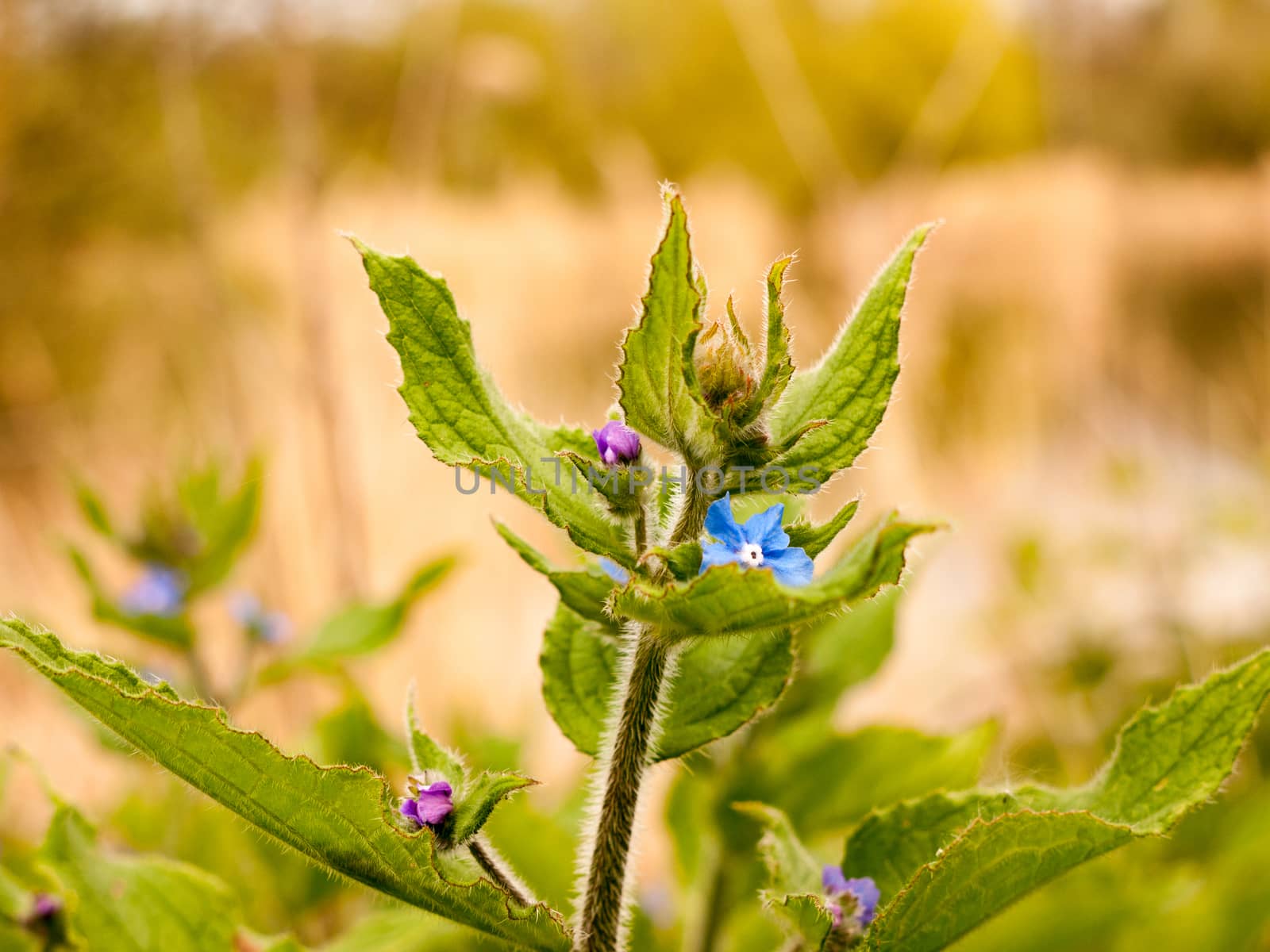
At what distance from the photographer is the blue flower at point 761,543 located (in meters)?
0.47

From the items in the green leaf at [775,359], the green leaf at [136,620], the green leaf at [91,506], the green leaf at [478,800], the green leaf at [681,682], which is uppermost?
the green leaf at [91,506]

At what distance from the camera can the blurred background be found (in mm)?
1938

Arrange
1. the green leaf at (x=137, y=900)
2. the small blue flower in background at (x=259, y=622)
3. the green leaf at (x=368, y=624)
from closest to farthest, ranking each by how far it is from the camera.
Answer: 1. the green leaf at (x=137, y=900)
2. the green leaf at (x=368, y=624)
3. the small blue flower in background at (x=259, y=622)

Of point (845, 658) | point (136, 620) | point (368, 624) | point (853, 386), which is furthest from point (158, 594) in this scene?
point (853, 386)

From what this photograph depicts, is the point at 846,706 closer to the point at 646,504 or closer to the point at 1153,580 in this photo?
the point at 1153,580

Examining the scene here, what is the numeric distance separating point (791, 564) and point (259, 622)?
966 mm

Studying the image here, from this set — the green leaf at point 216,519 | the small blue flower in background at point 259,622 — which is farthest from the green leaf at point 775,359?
the small blue flower in background at point 259,622

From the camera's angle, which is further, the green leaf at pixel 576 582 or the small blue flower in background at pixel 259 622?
the small blue flower in background at pixel 259 622

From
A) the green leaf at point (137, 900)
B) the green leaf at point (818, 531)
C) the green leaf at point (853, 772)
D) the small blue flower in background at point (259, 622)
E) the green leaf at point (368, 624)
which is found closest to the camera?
the green leaf at point (818, 531)

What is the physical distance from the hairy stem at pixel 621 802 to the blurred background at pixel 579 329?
155mm

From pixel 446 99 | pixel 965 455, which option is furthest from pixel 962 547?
pixel 446 99

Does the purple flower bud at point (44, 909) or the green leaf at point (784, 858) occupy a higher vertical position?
the green leaf at point (784, 858)

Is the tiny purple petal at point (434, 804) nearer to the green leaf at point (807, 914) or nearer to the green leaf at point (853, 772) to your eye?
the green leaf at point (807, 914)

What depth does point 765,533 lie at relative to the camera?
1.58ft
